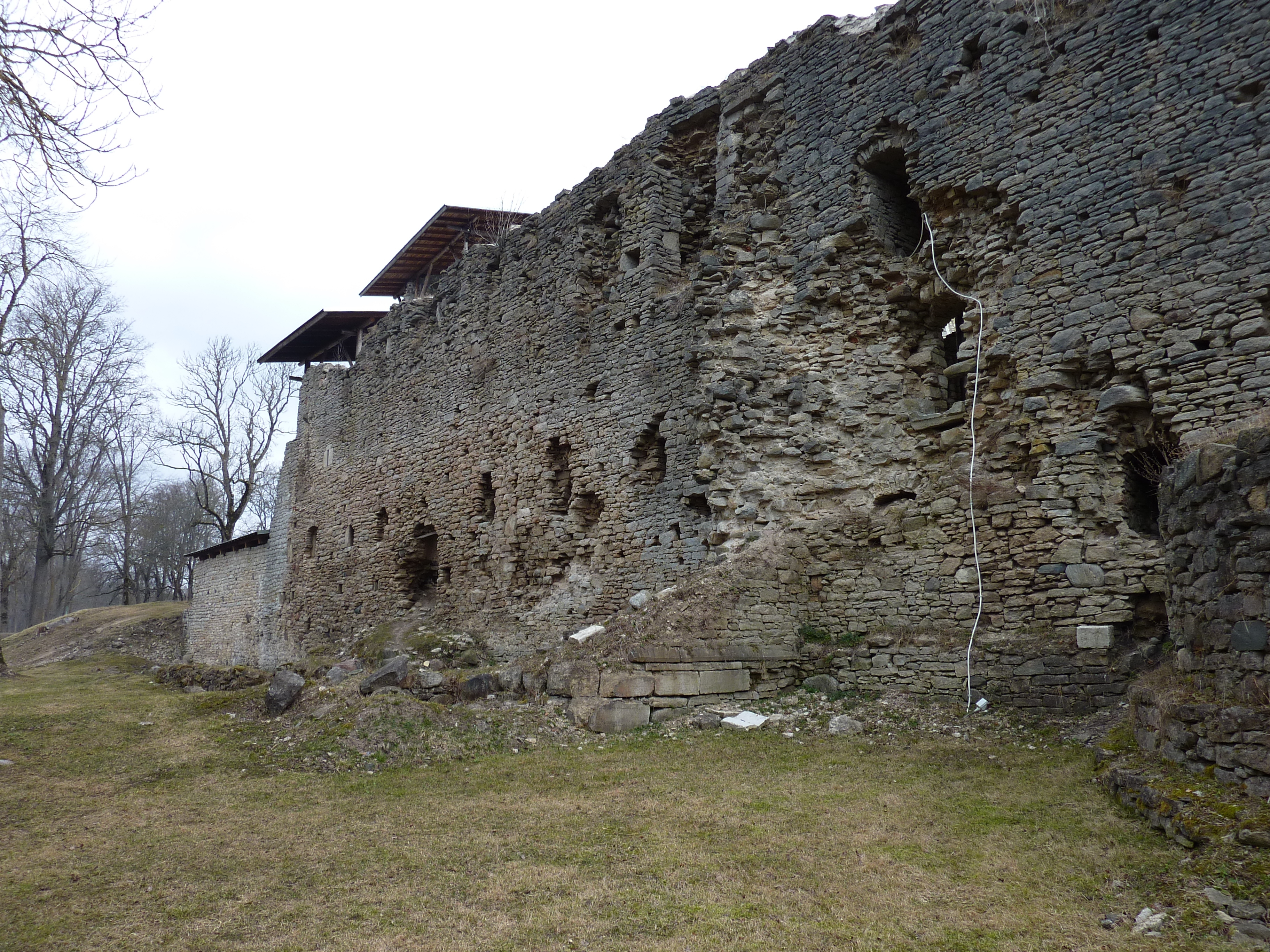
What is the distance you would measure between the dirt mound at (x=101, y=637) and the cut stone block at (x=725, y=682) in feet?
64.6

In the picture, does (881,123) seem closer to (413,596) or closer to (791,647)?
(791,647)

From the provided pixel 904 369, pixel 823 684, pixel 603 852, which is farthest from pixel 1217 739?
pixel 904 369

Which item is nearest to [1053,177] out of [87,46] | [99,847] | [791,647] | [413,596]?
[791,647]

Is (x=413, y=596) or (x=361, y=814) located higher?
(x=413, y=596)

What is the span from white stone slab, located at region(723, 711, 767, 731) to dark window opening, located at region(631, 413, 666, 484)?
4.42 meters

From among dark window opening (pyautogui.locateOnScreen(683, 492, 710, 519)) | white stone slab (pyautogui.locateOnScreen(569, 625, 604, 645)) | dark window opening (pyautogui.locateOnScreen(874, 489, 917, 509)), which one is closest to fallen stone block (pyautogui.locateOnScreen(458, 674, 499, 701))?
white stone slab (pyautogui.locateOnScreen(569, 625, 604, 645))

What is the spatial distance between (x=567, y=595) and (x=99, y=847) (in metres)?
7.88

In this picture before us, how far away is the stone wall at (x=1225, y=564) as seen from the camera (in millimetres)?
4227

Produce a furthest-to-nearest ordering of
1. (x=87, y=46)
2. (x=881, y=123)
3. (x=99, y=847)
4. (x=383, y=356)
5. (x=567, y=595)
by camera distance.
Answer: (x=383, y=356)
(x=567, y=595)
(x=881, y=123)
(x=99, y=847)
(x=87, y=46)

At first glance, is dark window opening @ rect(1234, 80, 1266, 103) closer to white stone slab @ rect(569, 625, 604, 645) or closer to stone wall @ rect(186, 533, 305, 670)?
white stone slab @ rect(569, 625, 604, 645)

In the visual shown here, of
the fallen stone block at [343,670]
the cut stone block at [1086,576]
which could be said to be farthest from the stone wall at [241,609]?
the cut stone block at [1086,576]

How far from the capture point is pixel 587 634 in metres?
9.41

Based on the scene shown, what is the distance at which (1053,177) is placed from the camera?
795cm

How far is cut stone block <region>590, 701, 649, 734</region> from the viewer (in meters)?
7.77
